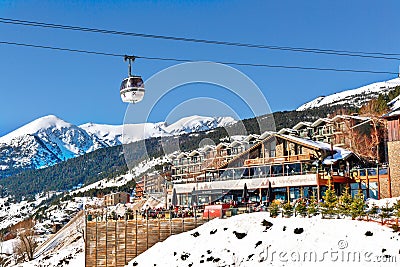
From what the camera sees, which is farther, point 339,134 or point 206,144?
point 206,144

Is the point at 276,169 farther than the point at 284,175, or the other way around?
the point at 276,169

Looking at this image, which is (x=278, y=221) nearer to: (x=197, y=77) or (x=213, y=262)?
(x=213, y=262)

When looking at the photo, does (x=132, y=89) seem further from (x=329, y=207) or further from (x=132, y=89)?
(x=329, y=207)

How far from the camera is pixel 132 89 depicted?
15.7 meters

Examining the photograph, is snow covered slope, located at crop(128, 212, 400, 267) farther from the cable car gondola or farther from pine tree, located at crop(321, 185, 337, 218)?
the cable car gondola

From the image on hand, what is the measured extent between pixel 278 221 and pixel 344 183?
1485cm

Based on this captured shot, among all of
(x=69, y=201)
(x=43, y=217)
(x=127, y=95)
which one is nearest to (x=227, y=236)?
(x=127, y=95)

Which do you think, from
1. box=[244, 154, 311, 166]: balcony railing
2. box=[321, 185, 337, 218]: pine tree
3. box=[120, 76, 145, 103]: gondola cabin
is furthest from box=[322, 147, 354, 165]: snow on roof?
box=[120, 76, 145, 103]: gondola cabin

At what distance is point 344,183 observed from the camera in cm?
3756

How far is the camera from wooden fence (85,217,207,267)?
28281mm

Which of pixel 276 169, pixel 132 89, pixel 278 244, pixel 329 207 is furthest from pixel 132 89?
pixel 276 169

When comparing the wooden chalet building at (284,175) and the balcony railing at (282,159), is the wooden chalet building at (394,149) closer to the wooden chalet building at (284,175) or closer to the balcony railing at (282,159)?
the wooden chalet building at (284,175)

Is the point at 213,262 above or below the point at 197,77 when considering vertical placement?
below

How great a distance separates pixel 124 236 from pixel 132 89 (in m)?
15.4
